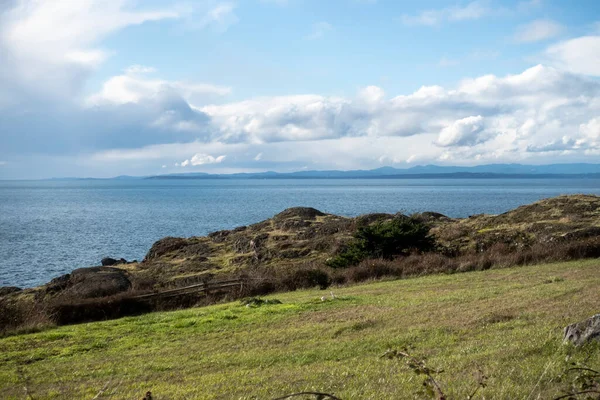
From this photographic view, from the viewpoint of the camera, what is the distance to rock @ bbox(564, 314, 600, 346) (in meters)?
8.29

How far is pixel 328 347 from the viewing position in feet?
38.4

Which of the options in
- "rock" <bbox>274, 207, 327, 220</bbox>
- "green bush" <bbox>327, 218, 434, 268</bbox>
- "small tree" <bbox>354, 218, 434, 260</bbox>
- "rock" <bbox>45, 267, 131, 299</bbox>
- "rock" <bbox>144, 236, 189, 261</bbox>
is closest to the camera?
"rock" <bbox>45, 267, 131, 299</bbox>

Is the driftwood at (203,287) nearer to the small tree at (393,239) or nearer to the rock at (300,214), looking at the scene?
the small tree at (393,239)

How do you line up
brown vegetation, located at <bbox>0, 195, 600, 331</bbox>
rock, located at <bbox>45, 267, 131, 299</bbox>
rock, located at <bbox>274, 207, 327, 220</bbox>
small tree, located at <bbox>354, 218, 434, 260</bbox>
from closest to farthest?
brown vegetation, located at <bbox>0, 195, 600, 331</bbox> < rock, located at <bbox>45, 267, 131, 299</bbox> < small tree, located at <bbox>354, 218, 434, 260</bbox> < rock, located at <bbox>274, 207, 327, 220</bbox>

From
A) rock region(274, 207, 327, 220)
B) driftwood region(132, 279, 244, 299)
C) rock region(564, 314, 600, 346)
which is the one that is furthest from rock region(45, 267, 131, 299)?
rock region(274, 207, 327, 220)

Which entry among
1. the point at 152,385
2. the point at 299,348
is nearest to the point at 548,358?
the point at 299,348

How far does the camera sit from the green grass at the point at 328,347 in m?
8.12

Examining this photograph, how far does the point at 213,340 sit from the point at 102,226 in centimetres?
8933

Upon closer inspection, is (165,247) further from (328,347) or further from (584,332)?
(584,332)

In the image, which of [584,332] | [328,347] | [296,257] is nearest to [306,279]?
[328,347]

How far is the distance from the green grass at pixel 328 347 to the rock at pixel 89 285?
10318 mm

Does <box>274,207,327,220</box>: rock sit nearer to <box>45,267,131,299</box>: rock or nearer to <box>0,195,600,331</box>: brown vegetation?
<box>0,195,600,331</box>: brown vegetation

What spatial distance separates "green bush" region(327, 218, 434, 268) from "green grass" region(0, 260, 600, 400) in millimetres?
10837

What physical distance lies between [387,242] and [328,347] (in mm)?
21428
